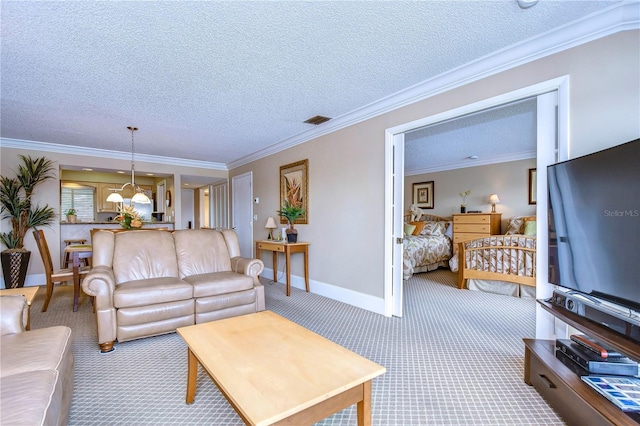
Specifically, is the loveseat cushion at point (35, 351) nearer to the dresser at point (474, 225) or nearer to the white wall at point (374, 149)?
the white wall at point (374, 149)

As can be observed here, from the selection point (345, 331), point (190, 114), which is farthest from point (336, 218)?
point (190, 114)

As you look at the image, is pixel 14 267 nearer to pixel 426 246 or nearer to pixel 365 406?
pixel 365 406

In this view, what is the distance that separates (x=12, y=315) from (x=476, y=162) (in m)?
7.41

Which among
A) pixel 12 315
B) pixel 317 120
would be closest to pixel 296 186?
pixel 317 120

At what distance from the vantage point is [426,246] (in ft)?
18.7

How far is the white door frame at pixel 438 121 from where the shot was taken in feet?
6.61

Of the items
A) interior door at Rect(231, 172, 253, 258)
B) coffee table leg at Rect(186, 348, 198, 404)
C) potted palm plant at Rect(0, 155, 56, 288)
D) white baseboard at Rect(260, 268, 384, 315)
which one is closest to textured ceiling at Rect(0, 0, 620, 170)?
potted palm plant at Rect(0, 155, 56, 288)

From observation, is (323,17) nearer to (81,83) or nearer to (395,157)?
(395,157)

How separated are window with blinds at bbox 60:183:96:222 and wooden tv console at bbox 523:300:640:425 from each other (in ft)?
31.8

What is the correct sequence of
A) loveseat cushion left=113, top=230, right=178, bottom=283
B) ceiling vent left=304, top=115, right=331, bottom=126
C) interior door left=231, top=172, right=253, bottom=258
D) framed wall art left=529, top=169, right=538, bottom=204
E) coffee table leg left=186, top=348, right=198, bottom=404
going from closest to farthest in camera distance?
coffee table leg left=186, top=348, right=198, bottom=404
loveseat cushion left=113, top=230, right=178, bottom=283
ceiling vent left=304, top=115, right=331, bottom=126
framed wall art left=529, top=169, right=538, bottom=204
interior door left=231, top=172, right=253, bottom=258

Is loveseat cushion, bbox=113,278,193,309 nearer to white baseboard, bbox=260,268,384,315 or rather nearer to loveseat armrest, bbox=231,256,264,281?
loveseat armrest, bbox=231,256,264,281

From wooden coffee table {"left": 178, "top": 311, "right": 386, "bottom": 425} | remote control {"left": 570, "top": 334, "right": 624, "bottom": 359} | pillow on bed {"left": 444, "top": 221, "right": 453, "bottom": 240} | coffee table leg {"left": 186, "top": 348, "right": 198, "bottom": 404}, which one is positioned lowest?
coffee table leg {"left": 186, "top": 348, "right": 198, "bottom": 404}

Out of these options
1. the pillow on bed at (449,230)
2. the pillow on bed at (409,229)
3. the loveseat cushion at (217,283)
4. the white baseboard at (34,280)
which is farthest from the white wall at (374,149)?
the pillow on bed at (449,230)

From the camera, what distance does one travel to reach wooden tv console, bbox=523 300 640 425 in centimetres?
125
